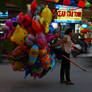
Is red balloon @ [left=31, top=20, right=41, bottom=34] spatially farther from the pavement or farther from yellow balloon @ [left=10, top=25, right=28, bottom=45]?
the pavement

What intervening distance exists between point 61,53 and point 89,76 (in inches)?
71.0

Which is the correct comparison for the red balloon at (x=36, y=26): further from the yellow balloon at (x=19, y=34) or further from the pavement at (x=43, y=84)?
the pavement at (x=43, y=84)

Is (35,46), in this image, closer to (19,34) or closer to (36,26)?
(36,26)

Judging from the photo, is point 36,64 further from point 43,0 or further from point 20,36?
point 43,0

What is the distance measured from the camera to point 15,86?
6.51 m

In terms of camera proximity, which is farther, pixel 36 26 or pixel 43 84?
pixel 43 84

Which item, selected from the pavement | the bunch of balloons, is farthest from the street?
the bunch of balloons

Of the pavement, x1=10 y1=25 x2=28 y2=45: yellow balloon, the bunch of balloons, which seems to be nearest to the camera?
x1=10 y1=25 x2=28 y2=45: yellow balloon

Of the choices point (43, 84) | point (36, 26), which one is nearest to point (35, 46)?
point (36, 26)

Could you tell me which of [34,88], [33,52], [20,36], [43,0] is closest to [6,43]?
[43,0]

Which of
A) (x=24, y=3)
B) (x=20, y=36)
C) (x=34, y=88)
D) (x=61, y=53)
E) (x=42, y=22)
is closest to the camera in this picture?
(x=24, y=3)

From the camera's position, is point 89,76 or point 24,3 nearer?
point 24,3

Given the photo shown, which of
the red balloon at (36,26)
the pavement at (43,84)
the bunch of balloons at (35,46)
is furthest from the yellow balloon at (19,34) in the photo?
the pavement at (43,84)

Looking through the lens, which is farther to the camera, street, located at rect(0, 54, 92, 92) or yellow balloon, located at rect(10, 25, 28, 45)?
street, located at rect(0, 54, 92, 92)
